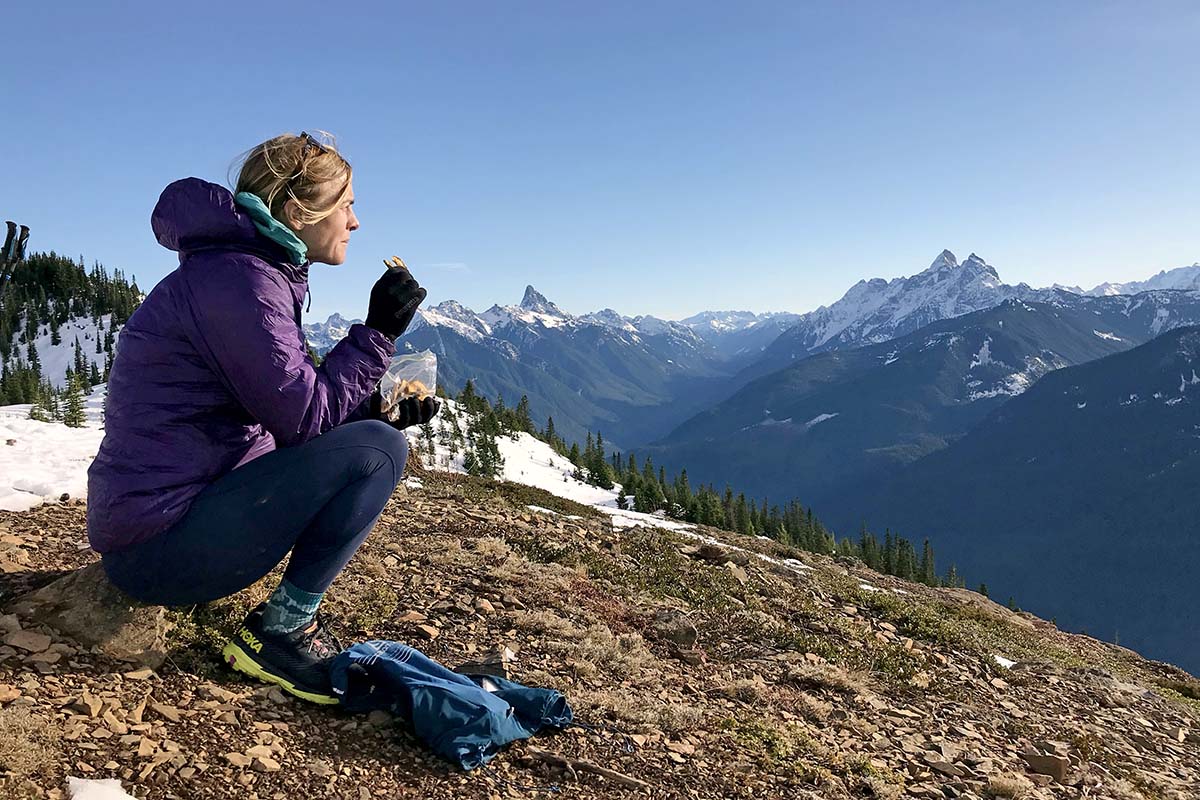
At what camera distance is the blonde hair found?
4.21 meters

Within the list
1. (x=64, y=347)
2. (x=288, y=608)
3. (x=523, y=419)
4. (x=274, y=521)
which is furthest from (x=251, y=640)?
(x=64, y=347)

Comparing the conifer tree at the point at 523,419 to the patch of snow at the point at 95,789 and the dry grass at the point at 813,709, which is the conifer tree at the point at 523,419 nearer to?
the dry grass at the point at 813,709

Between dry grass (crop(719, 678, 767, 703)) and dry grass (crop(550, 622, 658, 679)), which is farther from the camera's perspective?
dry grass (crop(719, 678, 767, 703))

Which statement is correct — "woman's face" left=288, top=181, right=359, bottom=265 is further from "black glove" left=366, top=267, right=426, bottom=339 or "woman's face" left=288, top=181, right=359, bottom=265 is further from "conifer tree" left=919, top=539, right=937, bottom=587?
"conifer tree" left=919, top=539, right=937, bottom=587

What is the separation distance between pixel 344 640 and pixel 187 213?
13.8ft

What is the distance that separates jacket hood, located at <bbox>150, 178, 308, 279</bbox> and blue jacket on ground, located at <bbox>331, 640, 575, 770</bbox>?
9.74 feet

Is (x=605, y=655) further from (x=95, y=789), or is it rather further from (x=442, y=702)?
(x=95, y=789)

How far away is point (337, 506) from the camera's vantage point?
4473mm

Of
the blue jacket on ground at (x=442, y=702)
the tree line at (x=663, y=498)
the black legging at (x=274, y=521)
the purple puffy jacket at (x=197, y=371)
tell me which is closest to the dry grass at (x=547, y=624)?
the blue jacket on ground at (x=442, y=702)

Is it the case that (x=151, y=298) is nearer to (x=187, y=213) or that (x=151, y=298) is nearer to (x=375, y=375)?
(x=187, y=213)

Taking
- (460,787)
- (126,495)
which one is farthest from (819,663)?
(126,495)

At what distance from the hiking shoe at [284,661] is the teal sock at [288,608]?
6 centimetres

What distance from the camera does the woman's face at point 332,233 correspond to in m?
4.42

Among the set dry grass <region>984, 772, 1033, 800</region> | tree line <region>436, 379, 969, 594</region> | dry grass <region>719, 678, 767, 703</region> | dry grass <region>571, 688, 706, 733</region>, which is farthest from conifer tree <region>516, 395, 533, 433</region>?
dry grass <region>984, 772, 1033, 800</region>
